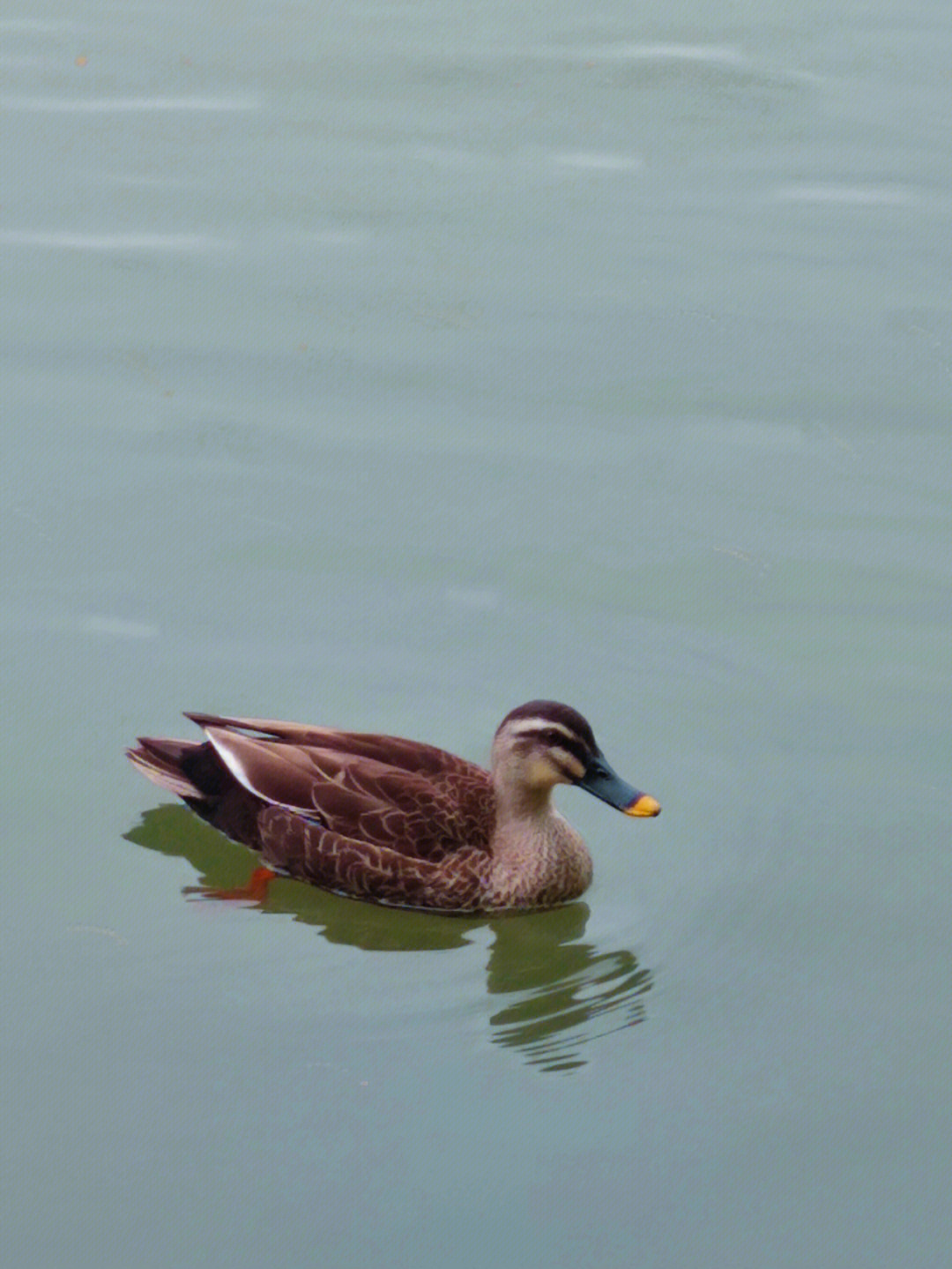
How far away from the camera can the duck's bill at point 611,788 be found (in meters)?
7.15

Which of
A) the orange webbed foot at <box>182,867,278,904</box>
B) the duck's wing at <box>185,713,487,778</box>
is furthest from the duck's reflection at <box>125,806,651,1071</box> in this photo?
the duck's wing at <box>185,713,487,778</box>

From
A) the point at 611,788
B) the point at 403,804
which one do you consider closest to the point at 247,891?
the point at 403,804

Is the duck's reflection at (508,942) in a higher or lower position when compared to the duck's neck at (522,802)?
lower

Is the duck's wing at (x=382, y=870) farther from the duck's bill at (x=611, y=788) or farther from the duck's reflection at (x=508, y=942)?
the duck's bill at (x=611, y=788)

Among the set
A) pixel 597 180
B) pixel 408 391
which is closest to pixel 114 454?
pixel 408 391

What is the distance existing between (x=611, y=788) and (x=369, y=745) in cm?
79

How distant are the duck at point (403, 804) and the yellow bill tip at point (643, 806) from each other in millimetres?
88

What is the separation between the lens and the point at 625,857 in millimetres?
7379

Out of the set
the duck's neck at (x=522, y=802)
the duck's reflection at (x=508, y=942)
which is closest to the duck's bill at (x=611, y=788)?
the duck's neck at (x=522, y=802)

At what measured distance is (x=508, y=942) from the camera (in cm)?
720

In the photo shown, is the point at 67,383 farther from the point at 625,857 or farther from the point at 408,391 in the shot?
the point at 625,857

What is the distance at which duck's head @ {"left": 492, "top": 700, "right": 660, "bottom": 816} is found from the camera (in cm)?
718

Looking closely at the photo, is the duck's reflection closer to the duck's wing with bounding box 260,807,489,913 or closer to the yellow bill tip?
the duck's wing with bounding box 260,807,489,913

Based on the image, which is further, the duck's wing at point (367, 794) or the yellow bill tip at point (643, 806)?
the duck's wing at point (367, 794)
